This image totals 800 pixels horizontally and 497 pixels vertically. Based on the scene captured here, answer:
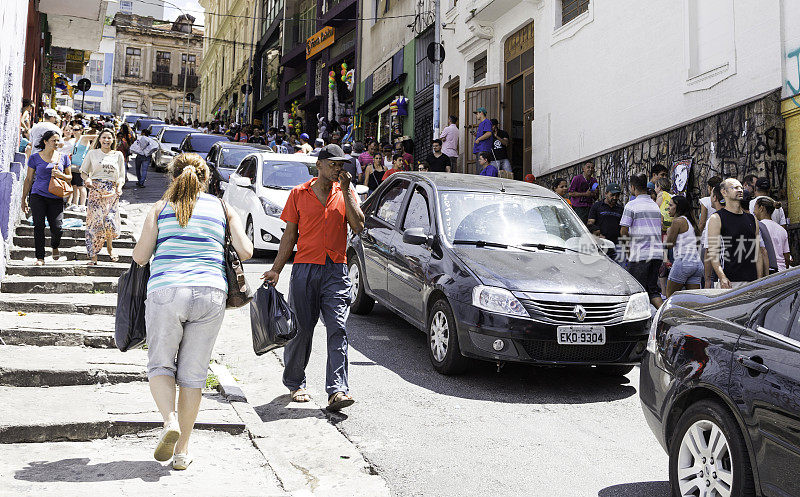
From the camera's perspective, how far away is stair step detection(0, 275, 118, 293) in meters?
8.38

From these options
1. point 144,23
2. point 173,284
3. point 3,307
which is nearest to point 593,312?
point 173,284

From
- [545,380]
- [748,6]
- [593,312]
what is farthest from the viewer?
[748,6]

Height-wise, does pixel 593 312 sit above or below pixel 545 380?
above

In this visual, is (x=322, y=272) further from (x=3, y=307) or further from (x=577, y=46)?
(x=577, y=46)

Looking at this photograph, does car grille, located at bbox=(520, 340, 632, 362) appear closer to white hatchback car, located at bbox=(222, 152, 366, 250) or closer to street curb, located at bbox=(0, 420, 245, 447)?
street curb, located at bbox=(0, 420, 245, 447)

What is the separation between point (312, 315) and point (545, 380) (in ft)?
7.24

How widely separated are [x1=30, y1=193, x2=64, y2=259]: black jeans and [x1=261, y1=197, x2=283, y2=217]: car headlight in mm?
3490

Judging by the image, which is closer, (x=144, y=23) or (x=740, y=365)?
(x=740, y=365)

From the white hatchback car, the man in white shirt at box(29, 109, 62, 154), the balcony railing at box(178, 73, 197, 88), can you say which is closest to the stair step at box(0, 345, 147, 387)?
the white hatchback car

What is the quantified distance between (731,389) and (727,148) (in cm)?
879

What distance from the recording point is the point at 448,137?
19547 millimetres

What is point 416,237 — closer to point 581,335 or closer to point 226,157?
point 581,335

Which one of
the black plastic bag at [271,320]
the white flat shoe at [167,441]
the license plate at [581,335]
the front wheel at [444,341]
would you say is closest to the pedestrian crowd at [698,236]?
the license plate at [581,335]

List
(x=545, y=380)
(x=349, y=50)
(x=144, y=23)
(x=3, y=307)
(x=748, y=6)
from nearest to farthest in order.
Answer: (x=545, y=380) < (x=3, y=307) < (x=748, y=6) < (x=349, y=50) < (x=144, y=23)
